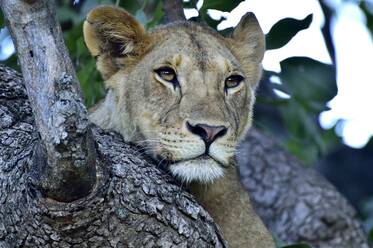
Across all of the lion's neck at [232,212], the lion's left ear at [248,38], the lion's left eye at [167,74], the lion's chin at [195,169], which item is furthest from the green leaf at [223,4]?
the lion's chin at [195,169]

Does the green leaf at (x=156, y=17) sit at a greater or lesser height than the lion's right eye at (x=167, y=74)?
lesser

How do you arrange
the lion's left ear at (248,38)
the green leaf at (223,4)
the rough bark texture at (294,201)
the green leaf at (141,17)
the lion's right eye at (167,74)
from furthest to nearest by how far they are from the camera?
the rough bark texture at (294,201)
the lion's left ear at (248,38)
the green leaf at (141,17)
the green leaf at (223,4)
the lion's right eye at (167,74)

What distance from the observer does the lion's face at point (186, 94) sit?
5.38 meters

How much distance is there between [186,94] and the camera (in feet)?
18.8

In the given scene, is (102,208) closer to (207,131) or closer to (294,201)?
(207,131)

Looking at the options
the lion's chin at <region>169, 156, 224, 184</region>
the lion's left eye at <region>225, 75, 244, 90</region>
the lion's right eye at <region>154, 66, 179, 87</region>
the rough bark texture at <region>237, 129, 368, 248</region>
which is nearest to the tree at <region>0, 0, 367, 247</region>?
the lion's chin at <region>169, 156, 224, 184</region>

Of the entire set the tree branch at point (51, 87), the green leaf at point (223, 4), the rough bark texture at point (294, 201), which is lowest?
the rough bark texture at point (294, 201)

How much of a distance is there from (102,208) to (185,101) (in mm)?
1235

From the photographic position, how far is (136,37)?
20.3 feet

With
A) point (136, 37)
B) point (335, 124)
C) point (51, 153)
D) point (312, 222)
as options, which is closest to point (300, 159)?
point (335, 124)

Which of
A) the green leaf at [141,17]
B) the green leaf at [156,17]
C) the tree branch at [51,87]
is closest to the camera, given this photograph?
the tree branch at [51,87]

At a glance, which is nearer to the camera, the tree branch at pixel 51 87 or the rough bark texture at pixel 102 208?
the tree branch at pixel 51 87

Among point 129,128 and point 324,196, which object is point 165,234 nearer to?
point 129,128

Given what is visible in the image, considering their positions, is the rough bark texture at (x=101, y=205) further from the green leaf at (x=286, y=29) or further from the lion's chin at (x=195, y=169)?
the green leaf at (x=286, y=29)
